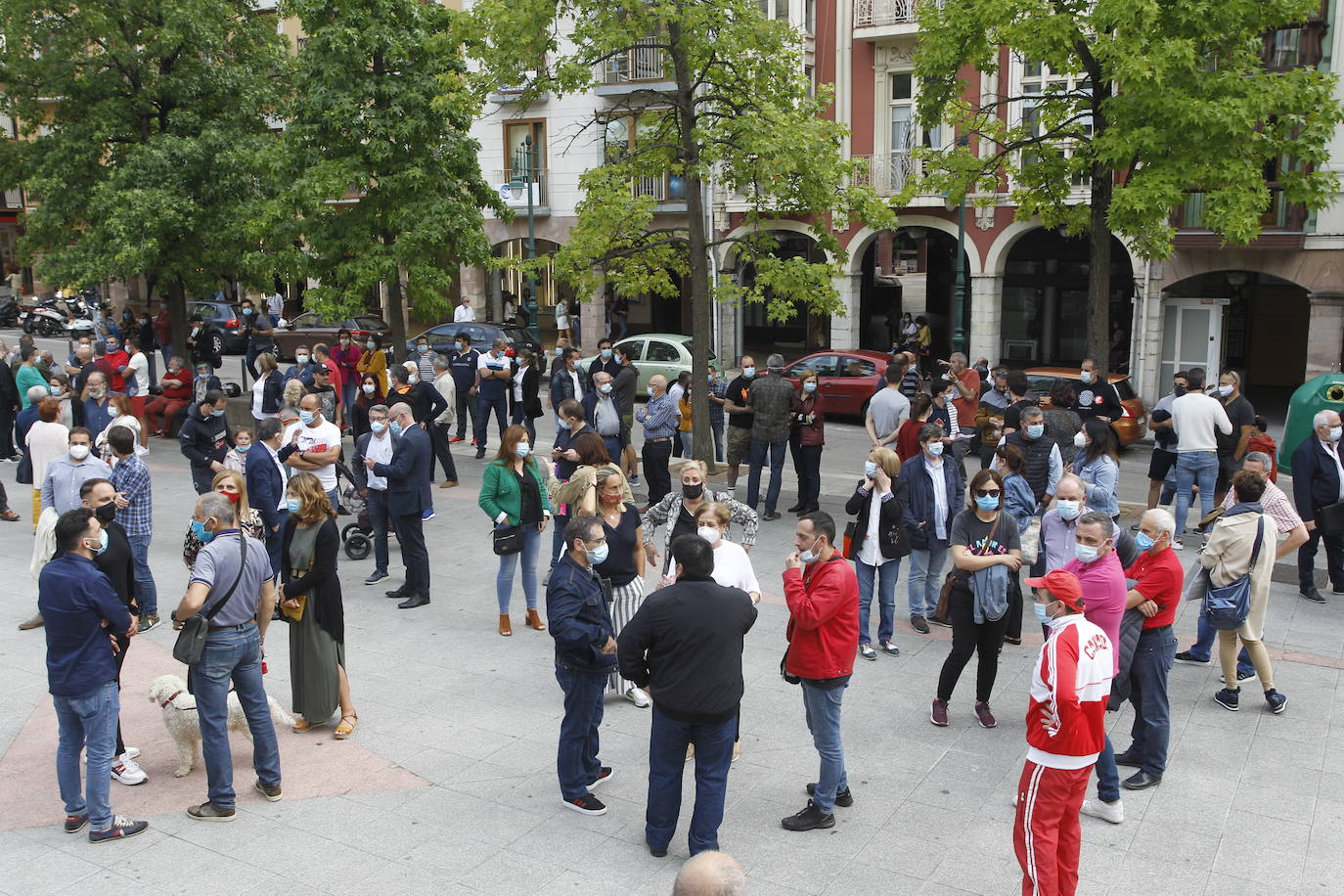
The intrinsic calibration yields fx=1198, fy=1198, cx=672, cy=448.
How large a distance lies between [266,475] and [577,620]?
5248mm

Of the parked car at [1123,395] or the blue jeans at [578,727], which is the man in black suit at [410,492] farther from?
the parked car at [1123,395]

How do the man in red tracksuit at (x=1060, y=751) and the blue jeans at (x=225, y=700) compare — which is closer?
the man in red tracksuit at (x=1060, y=751)

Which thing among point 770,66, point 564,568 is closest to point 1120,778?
point 564,568

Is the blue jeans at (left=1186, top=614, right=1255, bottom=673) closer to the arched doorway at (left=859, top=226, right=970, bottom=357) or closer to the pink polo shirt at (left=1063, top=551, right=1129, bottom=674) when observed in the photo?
the pink polo shirt at (left=1063, top=551, right=1129, bottom=674)

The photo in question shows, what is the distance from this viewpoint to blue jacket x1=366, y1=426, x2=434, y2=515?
412 inches

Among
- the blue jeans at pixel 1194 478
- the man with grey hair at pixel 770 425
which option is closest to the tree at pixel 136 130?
the man with grey hair at pixel 770 425

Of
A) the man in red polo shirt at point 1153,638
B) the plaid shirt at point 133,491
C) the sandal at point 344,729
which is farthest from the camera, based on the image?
the plaid shirt at point 133,491

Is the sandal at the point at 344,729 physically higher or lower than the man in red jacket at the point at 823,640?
lower

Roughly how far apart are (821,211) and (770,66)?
2038 mm

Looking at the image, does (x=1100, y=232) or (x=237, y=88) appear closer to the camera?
(x=1100, y=232)

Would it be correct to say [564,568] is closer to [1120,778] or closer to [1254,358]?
[1120,778]

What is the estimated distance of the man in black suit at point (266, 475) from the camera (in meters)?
10.7

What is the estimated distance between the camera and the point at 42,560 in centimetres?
901

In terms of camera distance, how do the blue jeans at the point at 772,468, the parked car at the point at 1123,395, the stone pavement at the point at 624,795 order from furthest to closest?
the parked car at the point at 1123,395 → the blue jeans at the point at 772,468 → the stone pavement at the point at 624,795
